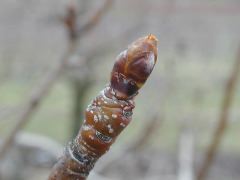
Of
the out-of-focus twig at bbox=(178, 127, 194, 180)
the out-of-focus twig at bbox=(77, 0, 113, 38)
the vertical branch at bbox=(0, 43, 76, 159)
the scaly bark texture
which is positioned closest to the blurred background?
the out-of-focus twig at bbox=(178, 127, 194, 180)

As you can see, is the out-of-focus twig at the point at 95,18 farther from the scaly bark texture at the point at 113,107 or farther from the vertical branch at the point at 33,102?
the scaly bark texture at the point at 113,107

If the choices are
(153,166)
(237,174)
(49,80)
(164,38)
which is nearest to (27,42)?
(164,38)

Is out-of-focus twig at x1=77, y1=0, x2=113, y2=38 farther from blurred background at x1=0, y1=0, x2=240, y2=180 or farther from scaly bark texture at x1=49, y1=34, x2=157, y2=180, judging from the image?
blurred background at x1=0, y1=0, x2=240, y2=180

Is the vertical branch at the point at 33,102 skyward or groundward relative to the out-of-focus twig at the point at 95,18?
groundward

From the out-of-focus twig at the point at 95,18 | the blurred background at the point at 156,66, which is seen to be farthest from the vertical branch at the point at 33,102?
the blurred background at the point at 156,66

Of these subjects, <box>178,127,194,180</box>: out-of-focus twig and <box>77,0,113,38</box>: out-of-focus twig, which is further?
<box>178,127,194,180</box>: out-of-focus twig

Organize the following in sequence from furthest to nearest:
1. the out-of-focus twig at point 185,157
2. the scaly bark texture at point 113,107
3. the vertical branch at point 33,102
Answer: the out-of-focus twig at point 185,157, the vertical branch at point 33,102, the scaly bark texture at point 113,107

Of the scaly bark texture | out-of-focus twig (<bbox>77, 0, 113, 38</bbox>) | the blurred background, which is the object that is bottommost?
the blurred background

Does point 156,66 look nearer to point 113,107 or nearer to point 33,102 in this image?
point 33,102

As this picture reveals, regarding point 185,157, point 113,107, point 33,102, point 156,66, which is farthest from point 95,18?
point 156,66
